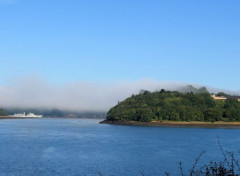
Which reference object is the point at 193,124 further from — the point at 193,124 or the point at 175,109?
the point at 175,109

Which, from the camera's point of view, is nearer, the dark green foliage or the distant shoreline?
the distant shoreline

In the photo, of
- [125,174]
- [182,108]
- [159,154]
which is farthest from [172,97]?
[125,174]

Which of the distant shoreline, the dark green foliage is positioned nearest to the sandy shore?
the distant shoreline

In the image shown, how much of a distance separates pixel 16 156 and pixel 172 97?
438 ft

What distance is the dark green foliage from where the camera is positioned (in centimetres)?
14288

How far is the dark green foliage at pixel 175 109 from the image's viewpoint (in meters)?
143

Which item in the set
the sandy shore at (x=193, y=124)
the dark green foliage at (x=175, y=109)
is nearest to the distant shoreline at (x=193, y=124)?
the sandy shore at (x=193, y=124)

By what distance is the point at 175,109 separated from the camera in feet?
482

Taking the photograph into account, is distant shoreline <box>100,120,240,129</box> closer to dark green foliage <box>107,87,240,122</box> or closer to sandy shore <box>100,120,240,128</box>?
sandy shore <box>100,120,240,128</box>

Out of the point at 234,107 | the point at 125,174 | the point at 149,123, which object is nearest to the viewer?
the point at 125,174

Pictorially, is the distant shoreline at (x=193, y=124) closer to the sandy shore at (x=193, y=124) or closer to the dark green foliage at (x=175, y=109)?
the sandy shore at (x=193, y=124)

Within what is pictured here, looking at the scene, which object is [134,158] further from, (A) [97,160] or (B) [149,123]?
(B) [149,123]

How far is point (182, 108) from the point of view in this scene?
146 m

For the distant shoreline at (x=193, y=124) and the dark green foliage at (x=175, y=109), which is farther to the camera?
the dark green foliage at (x=175, y=109)
